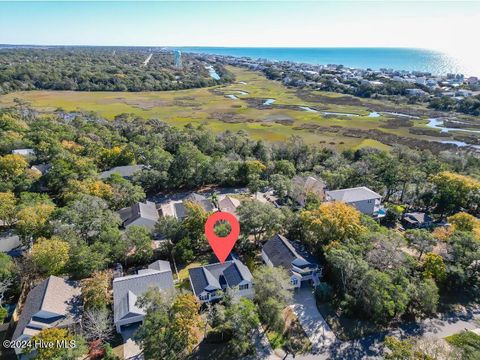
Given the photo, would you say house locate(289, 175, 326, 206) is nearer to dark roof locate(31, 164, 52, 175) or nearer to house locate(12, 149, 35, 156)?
dark roof locate(31, 164, 52, 175)

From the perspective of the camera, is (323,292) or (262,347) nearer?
(262,347)

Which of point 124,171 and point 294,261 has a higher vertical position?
point 294,261

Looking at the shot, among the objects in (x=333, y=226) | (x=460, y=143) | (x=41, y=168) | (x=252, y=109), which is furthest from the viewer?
(x=252, y=109)

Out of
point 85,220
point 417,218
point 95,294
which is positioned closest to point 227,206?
point 85,220

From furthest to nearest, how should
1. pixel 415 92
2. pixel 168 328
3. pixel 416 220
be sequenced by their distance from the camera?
pixel 415 92, pixel 416 220, pixel 168 328

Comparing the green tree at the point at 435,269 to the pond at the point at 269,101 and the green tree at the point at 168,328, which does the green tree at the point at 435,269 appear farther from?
the pond at the point at 269,101

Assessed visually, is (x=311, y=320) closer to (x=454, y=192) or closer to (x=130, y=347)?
(x=130, y=347)

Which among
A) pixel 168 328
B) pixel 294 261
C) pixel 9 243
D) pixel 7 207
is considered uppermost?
pixel 168 328
